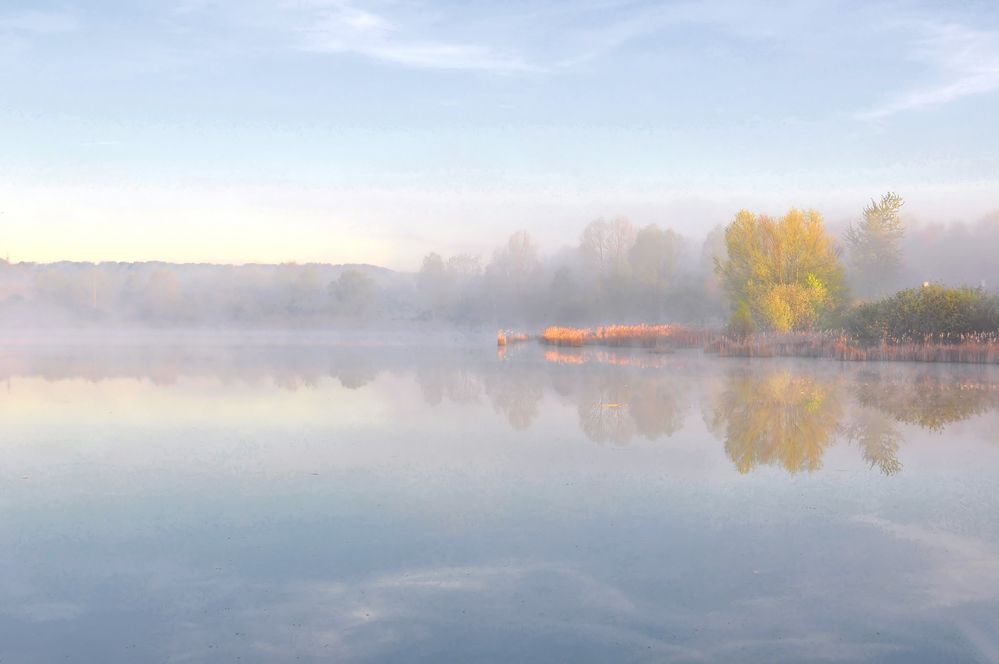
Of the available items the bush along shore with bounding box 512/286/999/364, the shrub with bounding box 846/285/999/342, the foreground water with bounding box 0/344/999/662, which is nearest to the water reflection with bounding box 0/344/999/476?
the foreground water with bounding box 0/344/999/662

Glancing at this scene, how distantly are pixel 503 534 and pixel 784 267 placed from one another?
136 ft

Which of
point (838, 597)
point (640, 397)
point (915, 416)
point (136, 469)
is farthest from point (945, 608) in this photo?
point (640, 397)

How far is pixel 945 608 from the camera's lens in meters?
5.61

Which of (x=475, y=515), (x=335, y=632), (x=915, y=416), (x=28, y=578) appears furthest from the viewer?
(x=915, y=416)

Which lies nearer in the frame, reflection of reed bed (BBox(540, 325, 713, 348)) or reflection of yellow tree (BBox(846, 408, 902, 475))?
reflection of yellow tree (BBox(846, 408, 902, 475))

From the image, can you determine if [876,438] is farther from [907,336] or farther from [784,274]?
[784,274]

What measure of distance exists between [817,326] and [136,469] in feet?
131

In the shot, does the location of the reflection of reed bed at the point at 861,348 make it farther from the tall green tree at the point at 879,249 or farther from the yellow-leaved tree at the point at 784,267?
the tall green tree at the point at 879,249

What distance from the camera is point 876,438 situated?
12477 millimetres

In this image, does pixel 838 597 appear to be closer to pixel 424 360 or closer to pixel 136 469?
pixel 136 469

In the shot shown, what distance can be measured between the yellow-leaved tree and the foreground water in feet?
89.9

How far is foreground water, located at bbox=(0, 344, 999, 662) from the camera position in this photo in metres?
5.20

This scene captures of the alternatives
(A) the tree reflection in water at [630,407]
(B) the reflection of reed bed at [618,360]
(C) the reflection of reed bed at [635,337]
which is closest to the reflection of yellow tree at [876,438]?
(A) the tree reflection in water at [630,407]

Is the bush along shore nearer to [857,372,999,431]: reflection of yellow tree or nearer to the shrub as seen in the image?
the shrub
